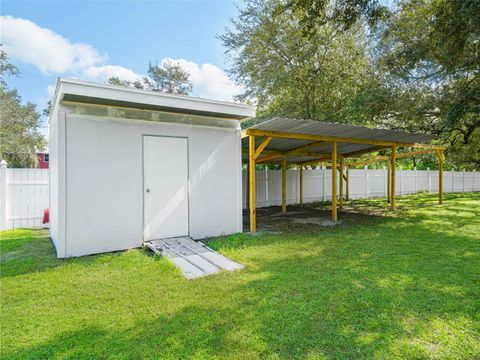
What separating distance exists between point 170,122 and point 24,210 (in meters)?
5.03

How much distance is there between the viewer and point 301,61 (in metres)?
11.7

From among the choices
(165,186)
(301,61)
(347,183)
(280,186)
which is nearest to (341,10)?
(165,186)

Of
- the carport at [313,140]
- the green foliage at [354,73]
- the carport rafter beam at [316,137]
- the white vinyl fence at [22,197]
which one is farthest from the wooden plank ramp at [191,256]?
the green foliage at [354,73]

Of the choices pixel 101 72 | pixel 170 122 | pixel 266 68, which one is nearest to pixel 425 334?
pixel 170 122

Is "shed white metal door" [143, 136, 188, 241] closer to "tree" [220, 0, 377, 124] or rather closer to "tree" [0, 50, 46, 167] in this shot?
"tree" [220, 0, 377, 124]

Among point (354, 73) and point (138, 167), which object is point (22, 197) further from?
point (354, 73)

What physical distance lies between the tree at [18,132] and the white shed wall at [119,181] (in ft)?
56.8

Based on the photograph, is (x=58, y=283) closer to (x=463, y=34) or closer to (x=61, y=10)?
(x=463, y=34)

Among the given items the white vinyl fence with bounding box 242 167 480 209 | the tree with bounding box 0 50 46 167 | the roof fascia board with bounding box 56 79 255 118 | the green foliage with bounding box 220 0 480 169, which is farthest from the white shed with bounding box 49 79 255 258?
the tree with bounding box 0 50 46 167

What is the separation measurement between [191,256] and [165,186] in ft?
5.23

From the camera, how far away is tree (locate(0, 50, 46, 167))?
18859mm

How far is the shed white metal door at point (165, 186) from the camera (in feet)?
17.9

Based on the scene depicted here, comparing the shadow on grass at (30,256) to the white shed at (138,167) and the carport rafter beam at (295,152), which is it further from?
the carport rafter beam at (295,152)

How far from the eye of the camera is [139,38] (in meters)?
11.2
